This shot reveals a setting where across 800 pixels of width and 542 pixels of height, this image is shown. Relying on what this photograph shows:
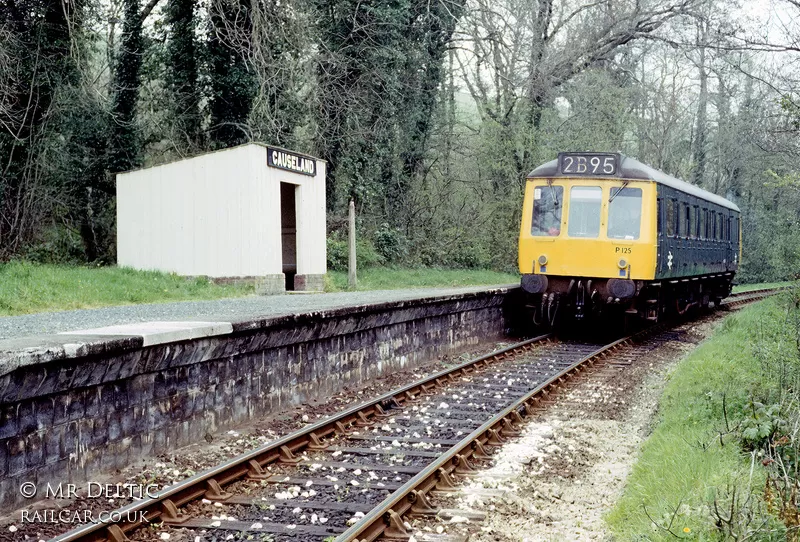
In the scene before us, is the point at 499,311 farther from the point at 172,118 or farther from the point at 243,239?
the point at 172,118

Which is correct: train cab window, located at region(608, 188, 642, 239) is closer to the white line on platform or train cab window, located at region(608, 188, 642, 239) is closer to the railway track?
the railway track

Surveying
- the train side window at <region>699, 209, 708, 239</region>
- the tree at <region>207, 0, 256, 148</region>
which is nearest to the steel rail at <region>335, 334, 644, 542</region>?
the train side window at <region>699, 209, 708, 239</region>

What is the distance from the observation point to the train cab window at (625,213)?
14289 millimetres

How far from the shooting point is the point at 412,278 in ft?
79.9

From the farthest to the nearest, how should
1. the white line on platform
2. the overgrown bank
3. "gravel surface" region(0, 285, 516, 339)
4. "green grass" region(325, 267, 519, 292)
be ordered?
"green grass" region(325, 267, 519, 292)
"gravel surface" region(0, 285, 516, 339)
the white line on platform
the overgrown bank

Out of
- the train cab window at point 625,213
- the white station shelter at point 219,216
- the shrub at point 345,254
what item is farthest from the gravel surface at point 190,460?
the shrub at point 345,254

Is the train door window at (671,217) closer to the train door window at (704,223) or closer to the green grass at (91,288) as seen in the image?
the train door window at (704,223)

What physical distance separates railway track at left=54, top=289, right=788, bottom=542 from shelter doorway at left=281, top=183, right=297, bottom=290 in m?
10.4

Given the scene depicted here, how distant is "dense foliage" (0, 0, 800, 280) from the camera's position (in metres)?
18.4

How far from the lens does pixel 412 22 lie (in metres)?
26.3

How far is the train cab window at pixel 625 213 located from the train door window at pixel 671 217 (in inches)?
48.0

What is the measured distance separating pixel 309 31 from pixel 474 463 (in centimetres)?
1736

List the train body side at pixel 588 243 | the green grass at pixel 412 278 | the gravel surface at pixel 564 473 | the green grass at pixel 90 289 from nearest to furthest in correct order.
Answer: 1. the gravel surface at pixel 564 473
2. the green grass at pixel 90 289
3. the train body side at pixel 588 243
4. the green grass at pixel 412 278

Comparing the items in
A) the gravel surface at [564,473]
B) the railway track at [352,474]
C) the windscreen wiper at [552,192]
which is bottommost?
the gravel surface at [564,473]
